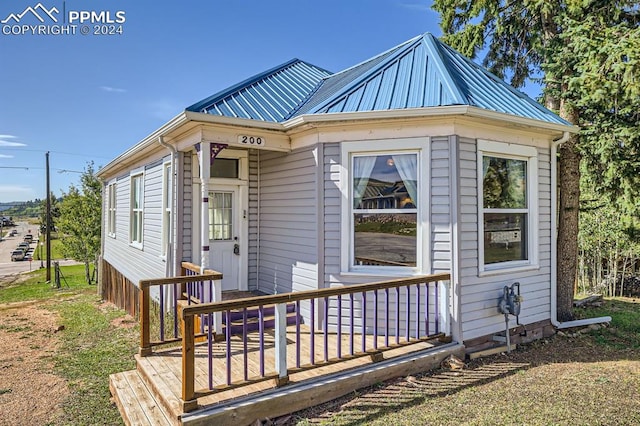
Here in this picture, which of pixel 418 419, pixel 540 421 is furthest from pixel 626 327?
pixel 418 419

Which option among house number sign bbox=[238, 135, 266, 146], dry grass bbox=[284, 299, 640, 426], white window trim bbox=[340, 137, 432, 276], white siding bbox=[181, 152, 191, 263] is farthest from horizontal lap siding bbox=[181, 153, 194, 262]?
dry grass bbox=[284, 299, 640, 426]

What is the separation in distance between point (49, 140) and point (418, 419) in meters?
48.7

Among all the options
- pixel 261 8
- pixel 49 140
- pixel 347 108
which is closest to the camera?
pixel 347 108

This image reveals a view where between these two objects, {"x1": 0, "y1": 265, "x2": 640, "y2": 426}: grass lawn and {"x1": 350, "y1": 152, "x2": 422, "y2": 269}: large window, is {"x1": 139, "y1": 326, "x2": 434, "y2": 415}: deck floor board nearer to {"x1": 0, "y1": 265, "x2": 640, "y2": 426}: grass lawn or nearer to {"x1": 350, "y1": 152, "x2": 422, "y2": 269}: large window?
{"x1": 0, "y1": 265, "x2": 640, "y2": 426}: grass lawn

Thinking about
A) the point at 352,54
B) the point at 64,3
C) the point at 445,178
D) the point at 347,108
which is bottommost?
the point at 445,178

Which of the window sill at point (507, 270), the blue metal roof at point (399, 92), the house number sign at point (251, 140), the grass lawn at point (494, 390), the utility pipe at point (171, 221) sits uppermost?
the blue metal roof at point (399, 92)

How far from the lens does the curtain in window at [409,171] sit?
5.13m

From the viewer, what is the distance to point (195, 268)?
218 inches

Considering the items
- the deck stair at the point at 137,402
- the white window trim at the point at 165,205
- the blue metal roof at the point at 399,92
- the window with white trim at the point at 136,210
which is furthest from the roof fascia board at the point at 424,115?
the window with white trim at the point at 136,210

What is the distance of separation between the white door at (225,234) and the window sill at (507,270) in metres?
4.00

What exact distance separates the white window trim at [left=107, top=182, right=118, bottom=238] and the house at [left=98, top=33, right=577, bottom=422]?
621 centimetres

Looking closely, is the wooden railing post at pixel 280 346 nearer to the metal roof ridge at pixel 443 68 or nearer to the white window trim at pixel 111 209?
the metal roof ridge at pixel 443 68

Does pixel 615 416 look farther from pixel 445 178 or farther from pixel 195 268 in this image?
pixel 195 268

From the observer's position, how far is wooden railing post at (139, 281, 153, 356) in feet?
14.9
